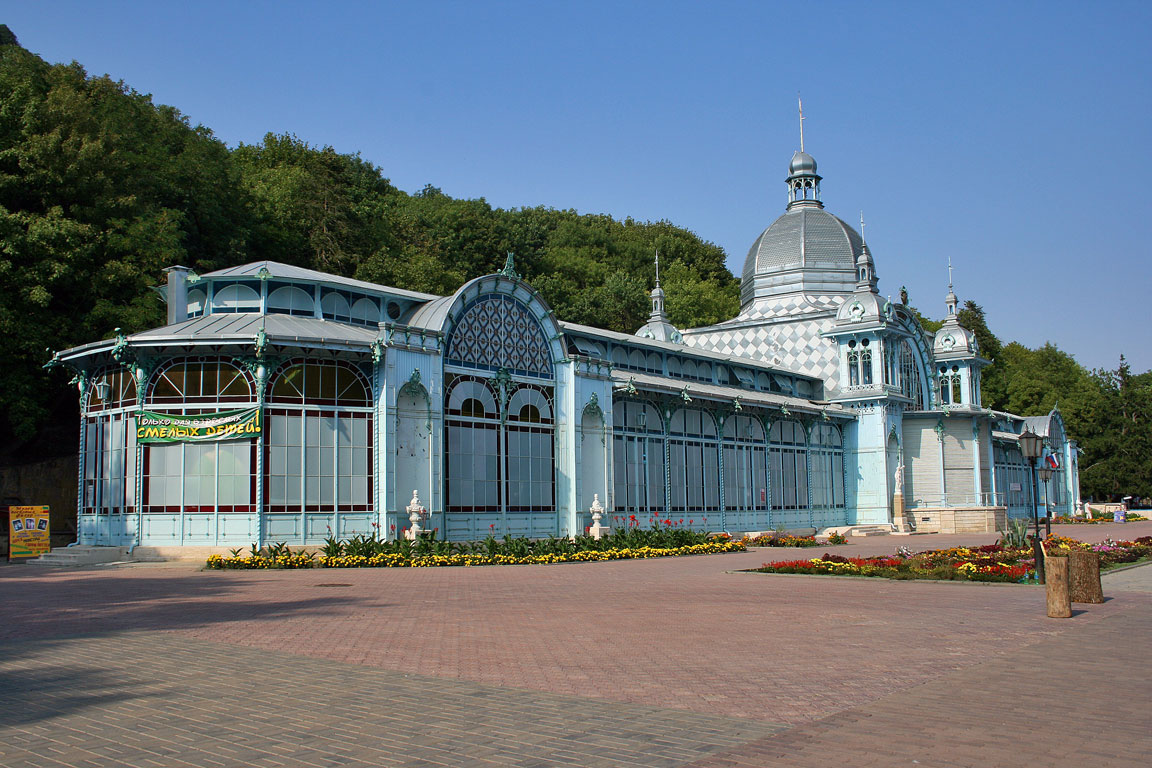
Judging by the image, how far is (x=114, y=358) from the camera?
30.8 meters

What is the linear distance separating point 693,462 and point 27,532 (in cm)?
2629

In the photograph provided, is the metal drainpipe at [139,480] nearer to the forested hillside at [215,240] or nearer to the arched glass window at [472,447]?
the forested hillside at [215,240]

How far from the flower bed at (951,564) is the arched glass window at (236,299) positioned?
1910 cm

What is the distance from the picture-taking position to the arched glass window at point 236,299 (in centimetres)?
3303

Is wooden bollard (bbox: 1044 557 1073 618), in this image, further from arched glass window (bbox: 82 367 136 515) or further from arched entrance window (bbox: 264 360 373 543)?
arched glass window (bbox: 82 367 136 515)

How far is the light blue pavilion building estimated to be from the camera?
97.9 feet

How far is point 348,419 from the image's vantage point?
31.1 metres

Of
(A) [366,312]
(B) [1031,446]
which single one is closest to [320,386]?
(A) [366,312]

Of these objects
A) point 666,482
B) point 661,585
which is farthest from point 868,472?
point 661,585

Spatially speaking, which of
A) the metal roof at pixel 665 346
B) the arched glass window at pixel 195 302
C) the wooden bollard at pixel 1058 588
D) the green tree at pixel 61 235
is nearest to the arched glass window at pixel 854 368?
the metal roof at pixel 665 346

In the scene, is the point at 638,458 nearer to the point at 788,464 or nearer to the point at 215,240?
the point at 788,464

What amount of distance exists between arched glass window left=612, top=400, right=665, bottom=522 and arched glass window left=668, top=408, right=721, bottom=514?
0.90 meters

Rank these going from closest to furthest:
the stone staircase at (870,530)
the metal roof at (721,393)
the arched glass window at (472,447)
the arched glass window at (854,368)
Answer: the arched glass window at (472,447)
the metal roof at (721,393)
the stone staircase at (870,530)
the arched glass window at (854,368)

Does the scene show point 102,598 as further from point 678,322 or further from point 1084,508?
point 1084,508
